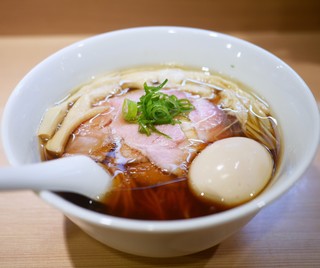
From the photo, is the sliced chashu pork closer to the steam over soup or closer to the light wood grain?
the steam over soup

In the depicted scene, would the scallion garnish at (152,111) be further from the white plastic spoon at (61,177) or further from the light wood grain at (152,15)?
the light wood grain at (152,15)

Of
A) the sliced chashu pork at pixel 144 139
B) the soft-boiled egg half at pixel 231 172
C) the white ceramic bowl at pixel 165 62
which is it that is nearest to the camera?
the white ceramic bowl at pixel 165 62

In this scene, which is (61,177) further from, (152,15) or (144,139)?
(152,15)

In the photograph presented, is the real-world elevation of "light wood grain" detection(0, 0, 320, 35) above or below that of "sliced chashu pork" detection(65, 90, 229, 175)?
above

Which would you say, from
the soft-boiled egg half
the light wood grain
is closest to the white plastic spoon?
the soft-boiled egg half

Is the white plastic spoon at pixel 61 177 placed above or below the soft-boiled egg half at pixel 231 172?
above

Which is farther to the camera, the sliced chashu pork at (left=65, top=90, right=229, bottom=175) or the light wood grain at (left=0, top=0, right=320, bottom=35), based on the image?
the light wood grain at (left=0, top=0, right=320, bottom=35)

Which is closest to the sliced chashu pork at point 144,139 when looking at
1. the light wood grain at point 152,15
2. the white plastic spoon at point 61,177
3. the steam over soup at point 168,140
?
the steam over soup at point 168,140

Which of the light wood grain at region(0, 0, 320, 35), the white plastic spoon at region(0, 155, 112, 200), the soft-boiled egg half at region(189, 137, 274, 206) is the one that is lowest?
the soft-boiled egg half at region(189, 137, 274, 206)
